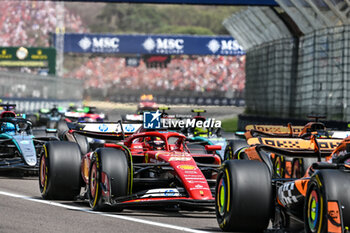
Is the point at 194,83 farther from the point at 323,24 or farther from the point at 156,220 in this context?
the point at 156,220

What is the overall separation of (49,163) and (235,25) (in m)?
23.4

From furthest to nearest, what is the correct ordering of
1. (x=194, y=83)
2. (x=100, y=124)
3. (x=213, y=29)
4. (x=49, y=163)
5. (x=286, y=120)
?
(x=213, y=29) → (x=194, y=83) → (x=286, y=120) → (x=100, y=124) → (x=49, y=163)

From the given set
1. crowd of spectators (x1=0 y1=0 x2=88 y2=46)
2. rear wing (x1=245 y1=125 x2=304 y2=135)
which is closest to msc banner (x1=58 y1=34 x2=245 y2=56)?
crowd of spectators (x1=0 y1=0 x2=88 y2=46)

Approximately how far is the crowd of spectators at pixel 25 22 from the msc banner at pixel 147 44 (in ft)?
125

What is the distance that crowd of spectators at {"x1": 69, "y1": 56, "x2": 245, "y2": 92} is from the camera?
9831 cm

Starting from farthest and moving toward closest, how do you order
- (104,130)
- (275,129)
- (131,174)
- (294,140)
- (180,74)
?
(180,74) → (275,129) → (104,130) → (294,140) → (131,174)

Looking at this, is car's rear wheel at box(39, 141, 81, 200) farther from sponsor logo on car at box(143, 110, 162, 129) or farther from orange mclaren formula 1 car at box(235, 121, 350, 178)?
orange mclaren formula 1 car at box(235, 121, 350, 178)

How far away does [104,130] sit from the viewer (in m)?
14.7

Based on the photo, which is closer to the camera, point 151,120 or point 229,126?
point 151,120

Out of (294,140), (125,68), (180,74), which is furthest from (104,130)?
(125,68)

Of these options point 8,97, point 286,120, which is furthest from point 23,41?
point 286,120

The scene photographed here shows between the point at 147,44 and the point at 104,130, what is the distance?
7448cm

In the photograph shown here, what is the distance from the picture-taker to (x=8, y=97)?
46781 mm

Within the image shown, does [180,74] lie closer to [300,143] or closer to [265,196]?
[300,143]
